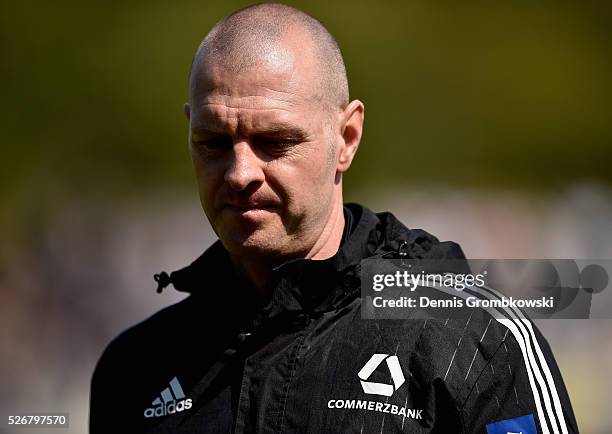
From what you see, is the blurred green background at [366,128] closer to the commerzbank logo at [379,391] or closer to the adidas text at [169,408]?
the adidas text at [169,408]

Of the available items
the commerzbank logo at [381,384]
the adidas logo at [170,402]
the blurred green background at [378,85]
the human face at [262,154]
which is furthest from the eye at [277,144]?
Result: the blurred green background at [378,85]

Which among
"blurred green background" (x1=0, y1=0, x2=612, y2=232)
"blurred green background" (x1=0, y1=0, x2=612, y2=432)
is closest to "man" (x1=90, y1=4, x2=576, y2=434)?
"blurred green background" (x1=0, y1=0, x2=612, y2=432)

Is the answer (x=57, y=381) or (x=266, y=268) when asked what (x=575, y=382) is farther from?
(x=266, y=268)

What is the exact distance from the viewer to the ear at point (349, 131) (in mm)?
2143

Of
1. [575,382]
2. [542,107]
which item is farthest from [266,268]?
[542,107]

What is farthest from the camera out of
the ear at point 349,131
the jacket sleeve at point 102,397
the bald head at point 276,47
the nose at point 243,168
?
the jacket sleeve at point 102,397

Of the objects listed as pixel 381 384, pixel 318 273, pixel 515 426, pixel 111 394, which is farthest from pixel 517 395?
pixel 111 394

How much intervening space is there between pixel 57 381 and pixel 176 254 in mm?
1027

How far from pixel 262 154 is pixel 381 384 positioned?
555mm

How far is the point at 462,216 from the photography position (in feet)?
17.7

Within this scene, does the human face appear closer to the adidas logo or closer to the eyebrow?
the eyebrow

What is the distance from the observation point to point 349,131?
2180 millimetres

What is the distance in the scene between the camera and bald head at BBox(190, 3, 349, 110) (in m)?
2.01

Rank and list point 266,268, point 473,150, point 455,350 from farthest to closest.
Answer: point 473,150 → point 266,268 → point 455,350
